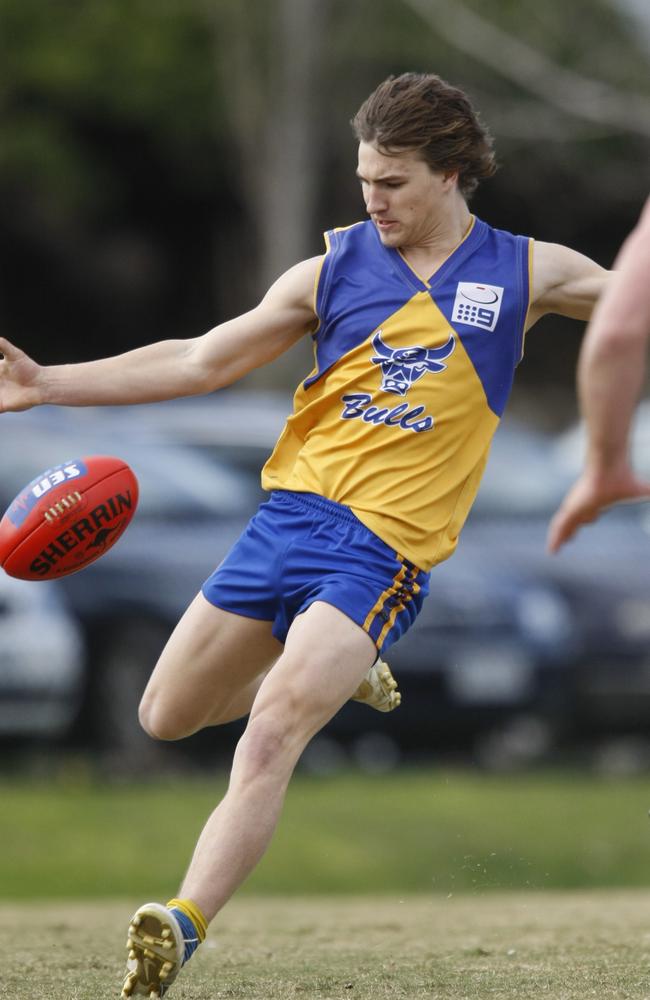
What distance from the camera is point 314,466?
6445 millimetres

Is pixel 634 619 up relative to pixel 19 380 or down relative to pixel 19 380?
down

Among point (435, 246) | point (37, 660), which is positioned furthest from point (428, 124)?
point (37, 660)

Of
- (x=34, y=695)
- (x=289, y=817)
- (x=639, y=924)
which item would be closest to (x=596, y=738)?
(x=289, y=817)

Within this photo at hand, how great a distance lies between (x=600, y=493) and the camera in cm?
520

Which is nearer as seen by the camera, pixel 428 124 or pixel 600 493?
pixel 600 493

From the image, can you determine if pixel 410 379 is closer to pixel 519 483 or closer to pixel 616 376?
pixel 616 376

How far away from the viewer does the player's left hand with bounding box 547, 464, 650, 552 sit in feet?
17.0

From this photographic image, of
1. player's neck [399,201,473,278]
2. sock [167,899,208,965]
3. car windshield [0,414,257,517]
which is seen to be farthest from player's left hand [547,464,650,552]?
car windshield [0,414,257,517]

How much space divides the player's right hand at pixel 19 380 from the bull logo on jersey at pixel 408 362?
1.13 meters

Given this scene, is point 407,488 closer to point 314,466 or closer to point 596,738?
point 314,466

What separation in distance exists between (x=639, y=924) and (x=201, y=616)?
2.82 m

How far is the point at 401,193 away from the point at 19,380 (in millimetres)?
1376

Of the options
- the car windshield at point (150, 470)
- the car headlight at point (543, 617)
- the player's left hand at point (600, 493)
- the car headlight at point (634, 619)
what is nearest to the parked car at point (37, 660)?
the car windshield at point (150, 470)

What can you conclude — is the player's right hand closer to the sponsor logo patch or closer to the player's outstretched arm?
the sponsor logo patch
